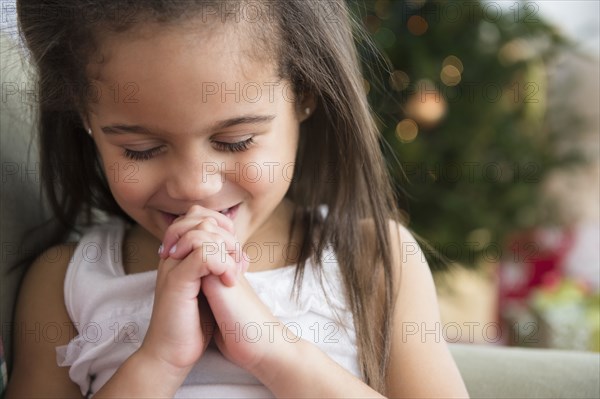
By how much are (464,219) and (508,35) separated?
576mm

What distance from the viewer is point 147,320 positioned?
3.29ft

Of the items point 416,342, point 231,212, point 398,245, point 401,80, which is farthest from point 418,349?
point 401,80

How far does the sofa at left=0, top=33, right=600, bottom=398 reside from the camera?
1030 mm

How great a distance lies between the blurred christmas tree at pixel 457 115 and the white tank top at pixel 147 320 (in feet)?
4.12

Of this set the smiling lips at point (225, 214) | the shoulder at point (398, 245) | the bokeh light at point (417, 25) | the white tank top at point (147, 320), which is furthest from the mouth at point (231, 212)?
the bokeh light at point (417, 25)

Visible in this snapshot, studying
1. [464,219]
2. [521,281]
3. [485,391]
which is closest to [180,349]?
[485,391]

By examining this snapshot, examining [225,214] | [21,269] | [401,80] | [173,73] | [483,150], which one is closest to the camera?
[173,73]

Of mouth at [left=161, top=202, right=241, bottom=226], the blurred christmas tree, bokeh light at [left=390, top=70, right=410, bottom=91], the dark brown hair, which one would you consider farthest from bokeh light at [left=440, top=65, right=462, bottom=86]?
mouth at [left=161, top=202, right=241, bottom=226]

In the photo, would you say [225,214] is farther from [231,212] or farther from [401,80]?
[401,80]

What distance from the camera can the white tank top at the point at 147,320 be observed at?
3.22 ft

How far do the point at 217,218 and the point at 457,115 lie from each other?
1574mm

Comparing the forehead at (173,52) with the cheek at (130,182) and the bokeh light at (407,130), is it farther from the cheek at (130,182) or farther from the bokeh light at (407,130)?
the bokeh light at (407,130)

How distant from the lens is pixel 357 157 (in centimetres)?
108

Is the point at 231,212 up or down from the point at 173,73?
down
